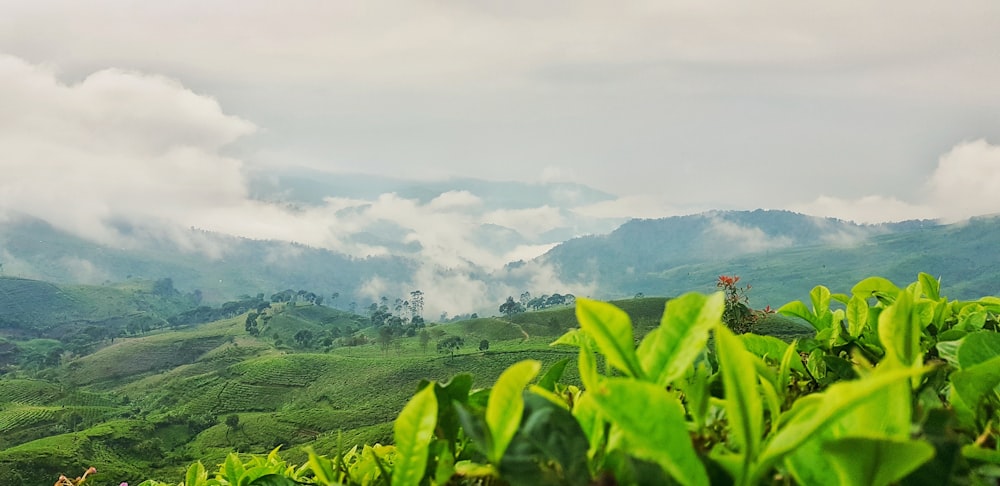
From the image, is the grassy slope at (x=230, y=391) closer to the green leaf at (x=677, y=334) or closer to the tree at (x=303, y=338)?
the tree at (x=303, y=338)

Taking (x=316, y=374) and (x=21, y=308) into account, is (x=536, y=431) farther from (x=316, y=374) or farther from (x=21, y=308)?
(x=21, y=308)

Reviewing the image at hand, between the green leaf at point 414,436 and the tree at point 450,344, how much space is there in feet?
384

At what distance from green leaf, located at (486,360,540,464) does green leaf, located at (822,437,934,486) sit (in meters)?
0.33

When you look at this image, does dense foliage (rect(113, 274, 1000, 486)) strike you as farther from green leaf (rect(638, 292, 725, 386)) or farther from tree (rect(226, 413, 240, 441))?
tree (rect(226, 413, 240, 441))

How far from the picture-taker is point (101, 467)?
6919 cm

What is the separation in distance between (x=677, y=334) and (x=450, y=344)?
121 metres

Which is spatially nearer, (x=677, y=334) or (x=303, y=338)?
(x=677, y=334)

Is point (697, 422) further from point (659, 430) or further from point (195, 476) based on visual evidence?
point (195, 476)

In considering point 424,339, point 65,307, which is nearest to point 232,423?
point 424,339

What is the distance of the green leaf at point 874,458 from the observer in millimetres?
609

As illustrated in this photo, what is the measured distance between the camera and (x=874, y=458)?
25.1 inches

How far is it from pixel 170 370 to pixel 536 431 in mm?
137122

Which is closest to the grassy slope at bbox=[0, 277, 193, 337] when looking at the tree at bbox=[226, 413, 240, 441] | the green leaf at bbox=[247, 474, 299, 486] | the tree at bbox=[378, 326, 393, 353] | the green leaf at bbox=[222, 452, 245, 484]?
the tree at bbox=[378, 326, 393, 353]

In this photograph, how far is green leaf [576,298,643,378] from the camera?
84 cm
